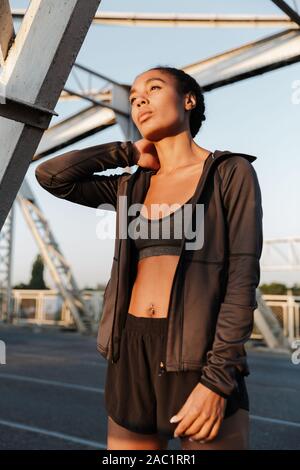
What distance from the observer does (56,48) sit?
1306mm

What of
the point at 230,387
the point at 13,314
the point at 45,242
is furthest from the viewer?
the point at 13,314

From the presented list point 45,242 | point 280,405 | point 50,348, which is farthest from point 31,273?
point 280,405

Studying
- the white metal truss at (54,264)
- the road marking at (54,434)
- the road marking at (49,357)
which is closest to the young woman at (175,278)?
the road marking at (54,434)

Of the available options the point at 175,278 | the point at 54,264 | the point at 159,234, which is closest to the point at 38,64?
the point at 159,234

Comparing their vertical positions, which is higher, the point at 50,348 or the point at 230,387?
the point at 230,387

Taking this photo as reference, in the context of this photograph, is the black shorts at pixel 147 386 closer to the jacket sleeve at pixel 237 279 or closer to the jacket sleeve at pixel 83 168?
the jacket sleeve at pixel 237 279

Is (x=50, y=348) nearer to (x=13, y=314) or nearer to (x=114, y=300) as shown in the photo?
(x=13, y=314)

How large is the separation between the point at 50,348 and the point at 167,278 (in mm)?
9305

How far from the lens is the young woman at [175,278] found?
117 cm

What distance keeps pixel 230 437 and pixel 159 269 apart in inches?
18.8

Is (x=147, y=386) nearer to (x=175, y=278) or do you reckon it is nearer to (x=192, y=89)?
(x=175, y=278)

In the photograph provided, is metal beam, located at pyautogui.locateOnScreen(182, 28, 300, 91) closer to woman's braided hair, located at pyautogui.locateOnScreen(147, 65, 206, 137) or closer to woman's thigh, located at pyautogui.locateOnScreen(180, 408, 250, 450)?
woman's braided hair, located at pyautogui.locateOnScreen(147, 65, 206, 137)

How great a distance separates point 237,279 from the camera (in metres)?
1.20

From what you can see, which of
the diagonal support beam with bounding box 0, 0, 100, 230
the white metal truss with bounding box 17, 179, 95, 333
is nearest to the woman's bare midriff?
the diagonal support beam with bounding box 0, 0, 100, 230
